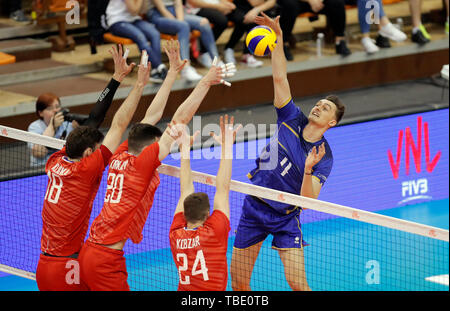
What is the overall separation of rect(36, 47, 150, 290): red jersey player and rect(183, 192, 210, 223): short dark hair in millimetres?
1050

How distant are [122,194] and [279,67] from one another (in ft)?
5.87

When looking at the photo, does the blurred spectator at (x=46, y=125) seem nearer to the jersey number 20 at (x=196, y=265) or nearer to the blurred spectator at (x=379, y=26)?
the jersey number 20 at (x=196, y=265)

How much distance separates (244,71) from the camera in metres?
11.8

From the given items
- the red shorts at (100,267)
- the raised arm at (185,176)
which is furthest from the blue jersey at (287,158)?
the red shorts at (100,267)

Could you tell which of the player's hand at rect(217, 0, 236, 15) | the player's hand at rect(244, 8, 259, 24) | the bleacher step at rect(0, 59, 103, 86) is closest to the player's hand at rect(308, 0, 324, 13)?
the player's hand at rect(244, 8, 259, 24)

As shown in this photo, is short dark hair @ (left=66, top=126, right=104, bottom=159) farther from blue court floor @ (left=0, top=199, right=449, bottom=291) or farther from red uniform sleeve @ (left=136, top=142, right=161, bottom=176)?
blue court floor @ (left=0, top=199, right=449, bottom=291)

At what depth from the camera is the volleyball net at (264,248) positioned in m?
9.25

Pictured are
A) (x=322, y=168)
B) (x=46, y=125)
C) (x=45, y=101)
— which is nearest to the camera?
(x=322, y=168)

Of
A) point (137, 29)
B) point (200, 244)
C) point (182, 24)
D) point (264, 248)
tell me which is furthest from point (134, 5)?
point (200, 244)

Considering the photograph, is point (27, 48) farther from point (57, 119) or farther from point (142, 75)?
point (142, 75)

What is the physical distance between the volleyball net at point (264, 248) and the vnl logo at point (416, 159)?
0.84 m

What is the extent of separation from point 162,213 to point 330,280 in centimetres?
212

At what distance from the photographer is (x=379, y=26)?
12.9m
